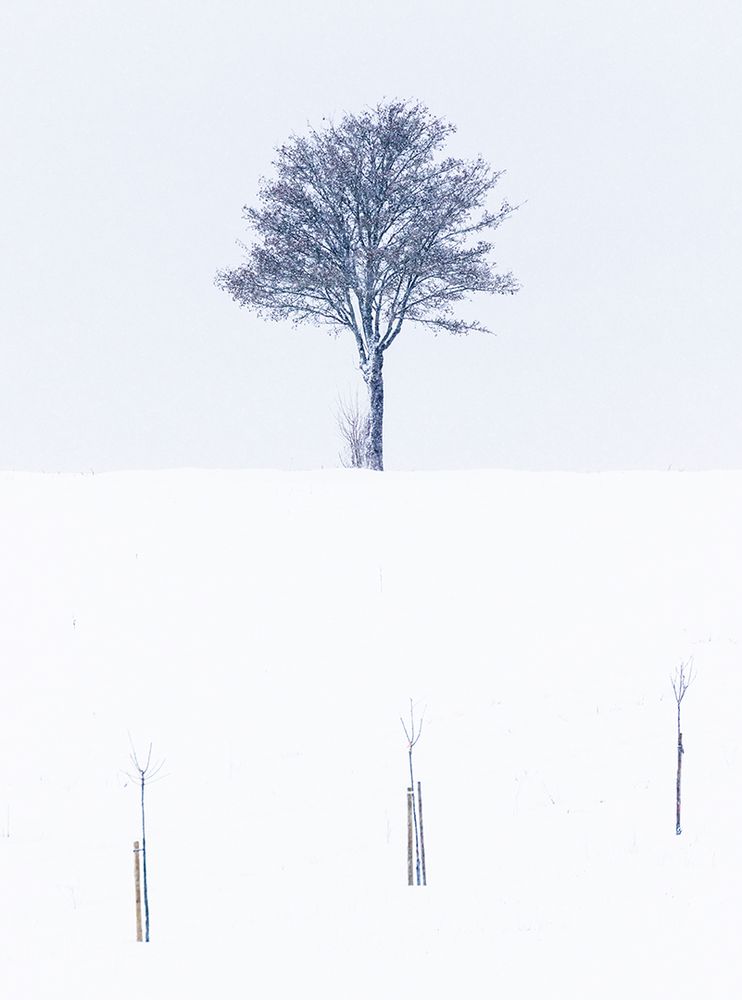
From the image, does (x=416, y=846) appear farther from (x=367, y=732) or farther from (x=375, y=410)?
(x=375, y=410)

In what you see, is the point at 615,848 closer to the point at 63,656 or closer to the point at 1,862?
the point at 1,862

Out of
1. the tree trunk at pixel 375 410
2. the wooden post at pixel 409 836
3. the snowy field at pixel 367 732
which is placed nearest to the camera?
the snowy field at pixel 367 732

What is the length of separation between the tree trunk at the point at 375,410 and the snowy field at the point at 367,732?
4.68 meters

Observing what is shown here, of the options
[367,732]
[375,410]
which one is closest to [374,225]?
[375,410]

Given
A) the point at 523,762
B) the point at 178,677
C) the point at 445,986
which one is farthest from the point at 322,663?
the point at 445,986

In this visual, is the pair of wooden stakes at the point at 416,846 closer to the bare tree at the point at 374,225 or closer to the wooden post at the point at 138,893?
the wooden post at the point at 138,893

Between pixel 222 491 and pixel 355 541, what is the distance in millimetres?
3528

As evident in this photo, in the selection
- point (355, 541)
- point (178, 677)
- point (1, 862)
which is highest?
point (355, 541)

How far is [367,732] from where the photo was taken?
1327cm

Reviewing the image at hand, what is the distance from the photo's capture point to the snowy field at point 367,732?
26.4ft

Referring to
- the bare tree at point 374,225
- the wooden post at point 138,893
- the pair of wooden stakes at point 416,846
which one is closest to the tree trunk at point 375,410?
the bare tree at point 374,225

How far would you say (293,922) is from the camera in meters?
8.59

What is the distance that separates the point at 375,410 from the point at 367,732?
15.2 metres

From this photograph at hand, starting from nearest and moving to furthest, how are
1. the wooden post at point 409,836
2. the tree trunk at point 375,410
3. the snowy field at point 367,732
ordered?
1. the snowy field at point 367,732
2. the wooden post at point 409,836
3. the tree trunk at point 375,410
